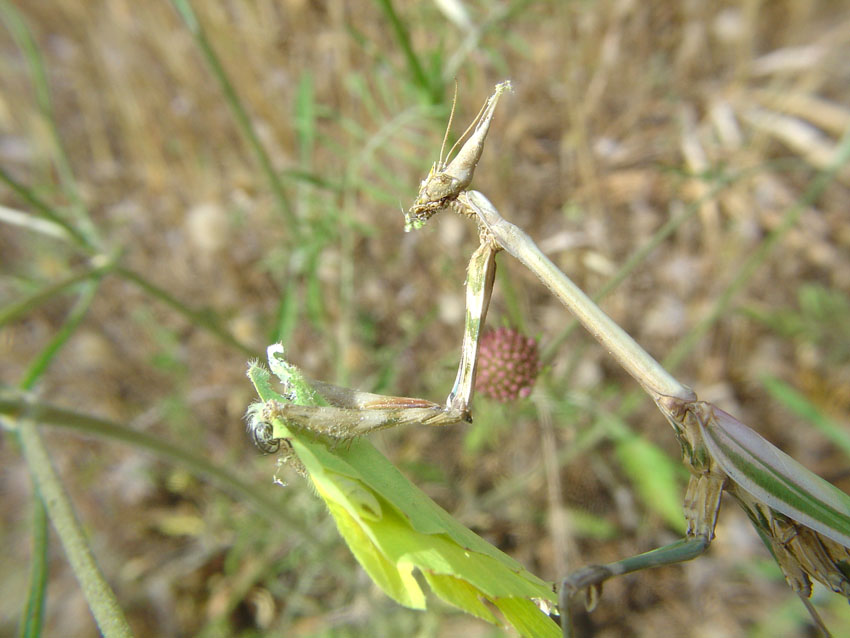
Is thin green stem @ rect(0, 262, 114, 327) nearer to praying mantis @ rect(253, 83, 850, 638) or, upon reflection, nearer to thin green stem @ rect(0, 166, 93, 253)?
thin green stem @ rect(0, 166, 93, 253)

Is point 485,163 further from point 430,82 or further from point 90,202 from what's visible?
point 90,202

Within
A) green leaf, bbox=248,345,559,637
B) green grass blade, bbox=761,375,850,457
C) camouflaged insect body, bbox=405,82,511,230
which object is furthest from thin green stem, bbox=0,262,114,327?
green grass blade, bbox=761,375,850,457

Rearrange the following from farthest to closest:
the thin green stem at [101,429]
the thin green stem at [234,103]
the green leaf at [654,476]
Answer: the green leaf at [654,476] < the thin green stem at [234,103] < the thin green stem at [101,429]

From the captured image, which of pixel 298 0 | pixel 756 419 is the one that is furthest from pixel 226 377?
pixel 756 419

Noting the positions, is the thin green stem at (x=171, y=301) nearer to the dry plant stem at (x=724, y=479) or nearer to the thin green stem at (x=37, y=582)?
the thin green stem at (x=37, y=582)

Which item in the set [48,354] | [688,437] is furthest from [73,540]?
[688,437]

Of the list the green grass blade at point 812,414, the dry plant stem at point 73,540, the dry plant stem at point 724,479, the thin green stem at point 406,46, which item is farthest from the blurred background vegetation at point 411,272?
the dry plant stem at point 724,479
